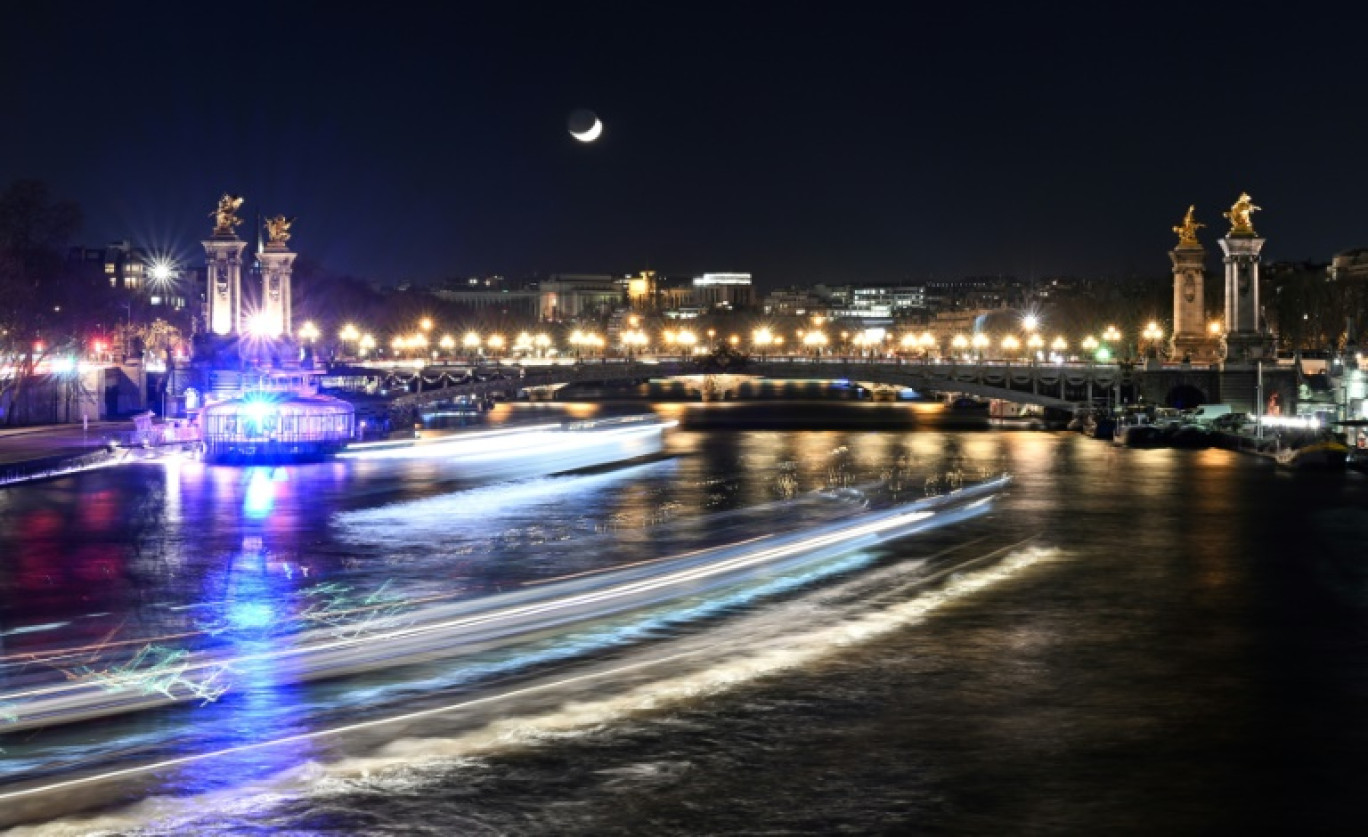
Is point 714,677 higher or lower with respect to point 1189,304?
lower

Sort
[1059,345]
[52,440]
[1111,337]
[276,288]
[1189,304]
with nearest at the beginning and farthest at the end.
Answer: [52,440] < [1189,304] < [276,288] < [1111,337] < [1059,345]

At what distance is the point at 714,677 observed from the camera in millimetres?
20172

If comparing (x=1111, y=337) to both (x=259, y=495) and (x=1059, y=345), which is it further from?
(x=259, y=495)

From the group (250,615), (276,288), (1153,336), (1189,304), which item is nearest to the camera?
(250,615)

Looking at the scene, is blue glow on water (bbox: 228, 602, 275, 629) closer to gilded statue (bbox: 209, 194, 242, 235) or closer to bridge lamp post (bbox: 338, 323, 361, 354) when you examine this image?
gilded statue (bbox: 209, 194, 242, 235)

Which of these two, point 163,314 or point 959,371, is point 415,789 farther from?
point 163,314

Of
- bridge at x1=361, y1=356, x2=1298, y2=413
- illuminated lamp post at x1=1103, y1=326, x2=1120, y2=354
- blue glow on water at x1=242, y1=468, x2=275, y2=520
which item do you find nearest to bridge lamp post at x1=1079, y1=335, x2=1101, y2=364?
illuminated lamp post at x1=1103, y1=326, x2=1120, y2=354

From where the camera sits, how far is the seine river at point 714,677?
585 inches

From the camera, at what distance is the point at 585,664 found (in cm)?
2055

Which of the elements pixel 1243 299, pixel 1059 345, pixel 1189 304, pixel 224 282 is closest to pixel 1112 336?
pixel 1059 345

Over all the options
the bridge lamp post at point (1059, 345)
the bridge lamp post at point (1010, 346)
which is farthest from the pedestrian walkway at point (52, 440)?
the bridge lamp post at point (1059, 345)

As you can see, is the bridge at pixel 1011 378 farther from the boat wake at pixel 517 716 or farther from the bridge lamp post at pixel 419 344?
the boat wake at pixel 517 716

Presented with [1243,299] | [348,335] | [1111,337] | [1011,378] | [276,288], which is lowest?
[1011,378]

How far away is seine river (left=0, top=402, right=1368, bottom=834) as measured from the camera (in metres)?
14.9
